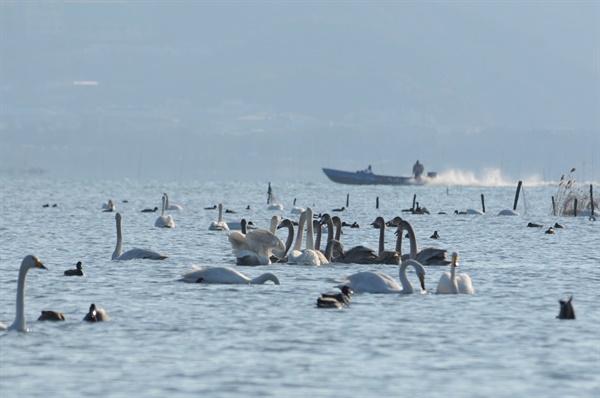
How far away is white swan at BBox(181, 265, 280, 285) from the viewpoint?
30.0 m

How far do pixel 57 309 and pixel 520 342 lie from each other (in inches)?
376

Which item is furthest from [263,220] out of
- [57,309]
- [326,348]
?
[326,348]

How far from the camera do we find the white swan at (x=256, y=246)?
3659 centimetres

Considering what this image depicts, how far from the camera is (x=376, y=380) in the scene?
18.0 meters

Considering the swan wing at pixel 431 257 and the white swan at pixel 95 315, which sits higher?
the swan wing at pixel 431 257

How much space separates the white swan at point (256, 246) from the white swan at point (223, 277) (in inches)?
220

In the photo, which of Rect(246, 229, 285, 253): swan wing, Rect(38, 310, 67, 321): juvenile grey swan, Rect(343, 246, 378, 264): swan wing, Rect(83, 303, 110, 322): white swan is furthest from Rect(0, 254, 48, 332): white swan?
Rect(343, 246, 378, 264): swan wing

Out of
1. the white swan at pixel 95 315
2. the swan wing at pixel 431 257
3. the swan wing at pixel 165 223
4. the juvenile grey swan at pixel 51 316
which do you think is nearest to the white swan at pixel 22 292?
the juvenile grey swan at pixel 51 316

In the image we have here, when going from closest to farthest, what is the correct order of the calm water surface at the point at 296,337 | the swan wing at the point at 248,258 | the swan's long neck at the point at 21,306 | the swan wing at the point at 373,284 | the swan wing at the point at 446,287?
the calm water surface at the point at 296,337 < the swan's long neck at the point at 21,306 < the swan wing at the point at 373,284 < the swan wing at the point at 446,287 < the swan wing at the point at 248,258

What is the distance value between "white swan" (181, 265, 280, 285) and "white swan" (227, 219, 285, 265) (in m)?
5.58

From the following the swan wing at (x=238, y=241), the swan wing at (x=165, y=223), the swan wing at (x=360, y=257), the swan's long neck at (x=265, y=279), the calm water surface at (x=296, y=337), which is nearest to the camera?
the calm water surface at (x=296, y=337)

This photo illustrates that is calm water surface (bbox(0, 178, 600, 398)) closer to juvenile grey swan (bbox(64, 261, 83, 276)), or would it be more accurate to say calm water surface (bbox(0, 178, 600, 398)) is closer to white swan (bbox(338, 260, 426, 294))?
juvenile grey swan (bbox(64, 261, 83, 276))

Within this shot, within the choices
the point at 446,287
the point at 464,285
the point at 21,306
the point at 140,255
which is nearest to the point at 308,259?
the point at 140,255

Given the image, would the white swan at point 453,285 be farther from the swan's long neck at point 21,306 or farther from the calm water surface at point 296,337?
the swan's long neck at point 21,306
